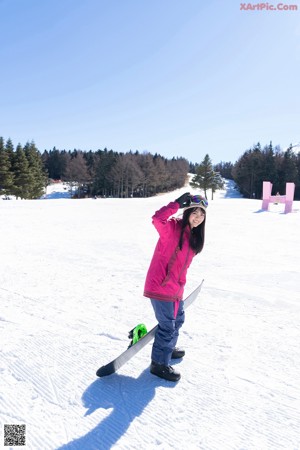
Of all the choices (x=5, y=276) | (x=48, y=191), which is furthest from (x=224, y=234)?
(x=48, y=191)

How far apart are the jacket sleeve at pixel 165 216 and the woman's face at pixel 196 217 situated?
0.61ft

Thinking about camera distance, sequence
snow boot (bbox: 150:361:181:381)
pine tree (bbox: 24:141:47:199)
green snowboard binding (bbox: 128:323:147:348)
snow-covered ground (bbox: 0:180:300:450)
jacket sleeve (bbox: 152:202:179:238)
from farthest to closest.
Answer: pine tree (bbox: 24:141:47:199)
green snowboard binding (bbox: 128:323:147:348)
snow boot (bbox: 150:361:181:381)
jacket sleeve (bbox: 152:202:179:238)
snow-covered ground (bbox: 0:180:300:450)

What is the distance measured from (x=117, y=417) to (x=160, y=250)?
138 centimetres

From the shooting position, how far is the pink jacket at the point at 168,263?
2.72 metres

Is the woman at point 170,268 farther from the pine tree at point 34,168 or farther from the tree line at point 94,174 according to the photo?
the pine tree at point 34,168

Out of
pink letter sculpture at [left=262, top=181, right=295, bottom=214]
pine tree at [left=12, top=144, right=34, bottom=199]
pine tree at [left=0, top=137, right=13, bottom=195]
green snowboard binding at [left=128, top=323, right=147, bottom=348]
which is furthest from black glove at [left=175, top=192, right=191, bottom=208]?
pine tree at [left=12, top=144, right=34, bottom=199]

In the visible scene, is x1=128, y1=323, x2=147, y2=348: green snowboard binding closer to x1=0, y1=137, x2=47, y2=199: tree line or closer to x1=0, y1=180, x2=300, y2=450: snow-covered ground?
x1=0, y1=180, x2=300, y2=450: snow-covered ground

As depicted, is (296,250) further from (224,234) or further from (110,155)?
(110,155)

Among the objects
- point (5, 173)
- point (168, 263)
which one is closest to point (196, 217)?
point (168, 263)

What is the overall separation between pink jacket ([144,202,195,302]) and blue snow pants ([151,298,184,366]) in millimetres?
84

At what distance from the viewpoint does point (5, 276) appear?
5707 mm

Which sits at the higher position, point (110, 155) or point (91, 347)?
point (110, 155)

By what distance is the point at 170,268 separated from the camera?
2742mm

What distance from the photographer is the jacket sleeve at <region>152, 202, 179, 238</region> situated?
2.64 metres
